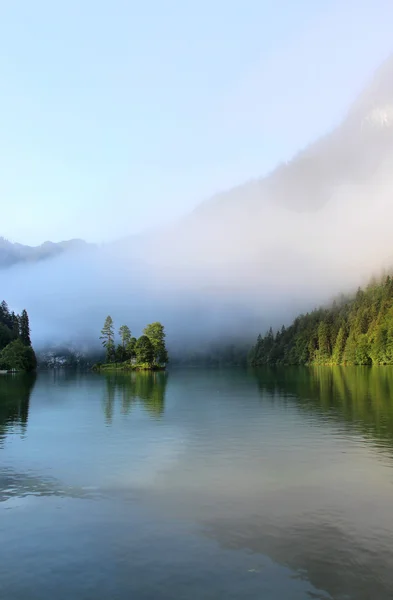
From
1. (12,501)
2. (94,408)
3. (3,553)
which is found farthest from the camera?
(94,408)

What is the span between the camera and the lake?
1535 centimetres

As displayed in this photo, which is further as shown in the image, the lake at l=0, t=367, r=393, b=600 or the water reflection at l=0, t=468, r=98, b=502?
the water reflection at l=0, t=468, r=98, b=502

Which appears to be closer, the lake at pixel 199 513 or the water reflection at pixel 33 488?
the lake at pixel 199 513

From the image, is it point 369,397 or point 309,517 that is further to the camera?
point 369,397

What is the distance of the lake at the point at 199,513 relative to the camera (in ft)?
50.4

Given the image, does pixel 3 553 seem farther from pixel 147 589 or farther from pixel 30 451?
pixel 30 451

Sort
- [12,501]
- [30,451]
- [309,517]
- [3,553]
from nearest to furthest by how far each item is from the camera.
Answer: [3,553] < [309,517] < [12,501] < [30,451]

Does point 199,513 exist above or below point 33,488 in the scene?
below

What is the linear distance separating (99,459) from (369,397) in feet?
155

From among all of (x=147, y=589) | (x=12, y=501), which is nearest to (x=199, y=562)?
(x=147, y=589)

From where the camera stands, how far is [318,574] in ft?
51.2

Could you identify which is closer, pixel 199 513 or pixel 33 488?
pixel 199 513

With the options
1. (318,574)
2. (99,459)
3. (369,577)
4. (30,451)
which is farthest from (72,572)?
(30,451)

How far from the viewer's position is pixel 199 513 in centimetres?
2161
